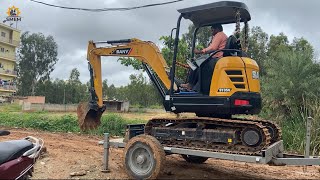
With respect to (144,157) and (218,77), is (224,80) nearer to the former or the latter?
(218,77)

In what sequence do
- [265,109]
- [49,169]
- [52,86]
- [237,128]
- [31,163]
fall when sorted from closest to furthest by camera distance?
[31,163] → [237,128] → [49,169] → [265,109] → [52,86]

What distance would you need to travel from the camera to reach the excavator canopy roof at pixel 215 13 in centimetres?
745

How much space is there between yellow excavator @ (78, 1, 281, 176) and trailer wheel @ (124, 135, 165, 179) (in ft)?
1.71

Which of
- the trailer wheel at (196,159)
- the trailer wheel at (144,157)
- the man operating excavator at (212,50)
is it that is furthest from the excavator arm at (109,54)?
the trailer wheel at (196,159)

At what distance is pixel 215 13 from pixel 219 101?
6.24ft

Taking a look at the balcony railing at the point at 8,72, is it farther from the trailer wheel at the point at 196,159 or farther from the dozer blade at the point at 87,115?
the trailer wheel at the point at 196,159

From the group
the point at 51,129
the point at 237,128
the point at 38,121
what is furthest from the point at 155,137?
the point at 38,121

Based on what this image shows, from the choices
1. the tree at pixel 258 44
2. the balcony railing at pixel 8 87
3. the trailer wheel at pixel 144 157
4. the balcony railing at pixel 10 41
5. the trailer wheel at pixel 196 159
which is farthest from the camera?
the balcony railing at pixel 10 41

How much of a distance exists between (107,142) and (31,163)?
2.71 meters

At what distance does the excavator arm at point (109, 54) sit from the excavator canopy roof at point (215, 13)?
134 centimetres

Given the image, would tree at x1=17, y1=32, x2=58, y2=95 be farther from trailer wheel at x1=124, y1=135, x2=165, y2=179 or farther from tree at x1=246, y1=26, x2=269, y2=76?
trailer wheel at x1=124, y1=135, x2=165, y2=179

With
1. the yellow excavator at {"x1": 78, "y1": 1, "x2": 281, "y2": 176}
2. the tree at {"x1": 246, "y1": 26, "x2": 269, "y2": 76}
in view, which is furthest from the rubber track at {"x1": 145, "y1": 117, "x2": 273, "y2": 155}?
the tree at {"x1": 246, "y1": 26, "x2": 269, "y2": 76}

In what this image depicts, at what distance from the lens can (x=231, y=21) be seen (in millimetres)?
8359

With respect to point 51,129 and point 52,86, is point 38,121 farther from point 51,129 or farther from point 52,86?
point 52,86
